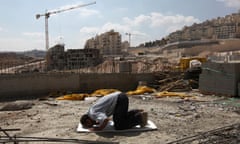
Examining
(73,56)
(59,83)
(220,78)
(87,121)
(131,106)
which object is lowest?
(131,106)

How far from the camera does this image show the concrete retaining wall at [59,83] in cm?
1336

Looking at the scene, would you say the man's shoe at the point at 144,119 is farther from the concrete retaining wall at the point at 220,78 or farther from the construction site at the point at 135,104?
the concrete retaining wall at the point at 220,78

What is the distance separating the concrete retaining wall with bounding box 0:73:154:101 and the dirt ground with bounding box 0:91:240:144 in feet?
9.72

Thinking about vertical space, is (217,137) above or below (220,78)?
below

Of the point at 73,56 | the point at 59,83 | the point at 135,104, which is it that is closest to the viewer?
the point at 135,104

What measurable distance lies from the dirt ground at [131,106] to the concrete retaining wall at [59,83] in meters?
2.96

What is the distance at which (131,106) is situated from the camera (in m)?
10.3

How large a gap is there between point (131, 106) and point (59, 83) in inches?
214

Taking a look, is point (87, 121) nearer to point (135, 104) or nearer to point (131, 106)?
point (131, 106)

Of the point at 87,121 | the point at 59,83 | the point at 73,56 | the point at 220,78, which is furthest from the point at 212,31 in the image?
the point at 87,121

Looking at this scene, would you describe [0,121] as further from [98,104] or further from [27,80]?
[27,80]

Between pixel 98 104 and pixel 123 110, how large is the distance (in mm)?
526

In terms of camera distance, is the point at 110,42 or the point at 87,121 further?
the point at 110,42

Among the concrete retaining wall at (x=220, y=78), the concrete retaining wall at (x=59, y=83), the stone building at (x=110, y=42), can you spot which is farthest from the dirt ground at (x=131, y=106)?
the stone building at (x=110, y=42)
